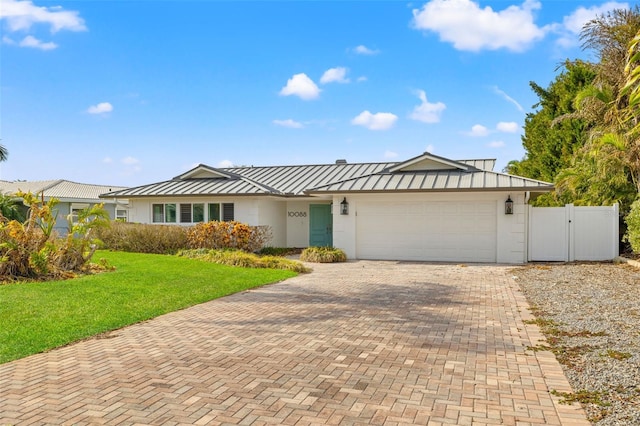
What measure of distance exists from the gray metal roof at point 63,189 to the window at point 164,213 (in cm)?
1146

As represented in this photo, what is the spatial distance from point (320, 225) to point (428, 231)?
6140 mm

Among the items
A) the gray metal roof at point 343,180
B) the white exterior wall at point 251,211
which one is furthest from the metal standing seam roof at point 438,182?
the white exterior wall at point 251,211

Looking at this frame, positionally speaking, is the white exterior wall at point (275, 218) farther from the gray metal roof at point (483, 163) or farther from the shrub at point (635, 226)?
the shrub at point (635, 226)

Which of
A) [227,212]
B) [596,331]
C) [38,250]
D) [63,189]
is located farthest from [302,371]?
[63,189]

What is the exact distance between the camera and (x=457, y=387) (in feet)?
15.7

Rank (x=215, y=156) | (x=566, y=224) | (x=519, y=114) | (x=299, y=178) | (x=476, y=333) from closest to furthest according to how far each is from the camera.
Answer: (x=476, y=333) < (x=566, y=224) < (x=299, y=178) < (x=215, y=156) < (x=519, y=114)

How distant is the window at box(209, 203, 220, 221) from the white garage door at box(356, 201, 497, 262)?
260 inches

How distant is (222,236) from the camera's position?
18.8 m

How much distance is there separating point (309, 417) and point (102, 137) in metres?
22.3

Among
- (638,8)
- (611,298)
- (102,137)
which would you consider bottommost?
(611,298)

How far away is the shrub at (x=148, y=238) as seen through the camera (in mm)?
19312

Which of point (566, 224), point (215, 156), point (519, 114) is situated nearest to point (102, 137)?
point (215, 156)

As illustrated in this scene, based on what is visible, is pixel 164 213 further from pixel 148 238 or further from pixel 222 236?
pixel 222 236

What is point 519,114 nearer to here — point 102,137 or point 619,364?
point 102,137
